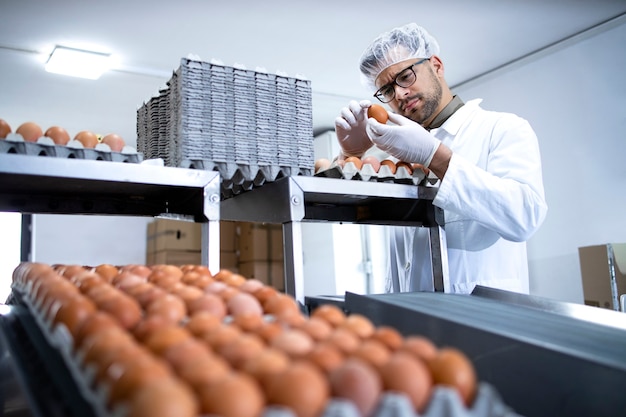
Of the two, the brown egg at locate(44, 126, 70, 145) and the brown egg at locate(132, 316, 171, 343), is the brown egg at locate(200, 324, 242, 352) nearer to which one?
the brown egg at locate(132, 316, 171, 343)

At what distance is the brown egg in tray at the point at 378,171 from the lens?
1.33 metres

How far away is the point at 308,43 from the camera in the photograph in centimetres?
368

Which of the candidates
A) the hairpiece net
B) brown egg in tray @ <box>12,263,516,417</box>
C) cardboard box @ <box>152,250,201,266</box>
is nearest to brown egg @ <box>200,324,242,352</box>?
brown egg in tray @ <box>12,263,516,417</box>

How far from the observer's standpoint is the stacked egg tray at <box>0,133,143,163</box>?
39.9 inches

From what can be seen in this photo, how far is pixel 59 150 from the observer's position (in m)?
1.05

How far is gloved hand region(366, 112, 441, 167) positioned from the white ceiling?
1874mm

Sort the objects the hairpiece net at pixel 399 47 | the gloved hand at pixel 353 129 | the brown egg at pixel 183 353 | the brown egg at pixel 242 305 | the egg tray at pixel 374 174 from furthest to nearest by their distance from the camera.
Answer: the hairpiece net at pixel 399 47, the gloved hand at pixel 353 129, the egg tray at pixel 374 174, the brown egg at pixel 242 305, the brown egg at pixel 183 353

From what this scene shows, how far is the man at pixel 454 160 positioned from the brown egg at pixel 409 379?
0.95 m

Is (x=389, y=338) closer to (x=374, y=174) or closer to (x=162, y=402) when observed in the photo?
(x=162, y=402)

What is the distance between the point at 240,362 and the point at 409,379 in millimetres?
183

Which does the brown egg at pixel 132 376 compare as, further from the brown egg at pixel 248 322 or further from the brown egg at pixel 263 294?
the brown egg at pixel 263 294

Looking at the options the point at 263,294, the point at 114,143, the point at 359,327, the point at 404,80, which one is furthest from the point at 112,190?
the point at 404,80

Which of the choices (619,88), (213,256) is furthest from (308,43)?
(213,256)

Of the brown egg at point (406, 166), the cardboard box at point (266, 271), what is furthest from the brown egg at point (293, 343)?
the cardboard box at point (266, 271)
